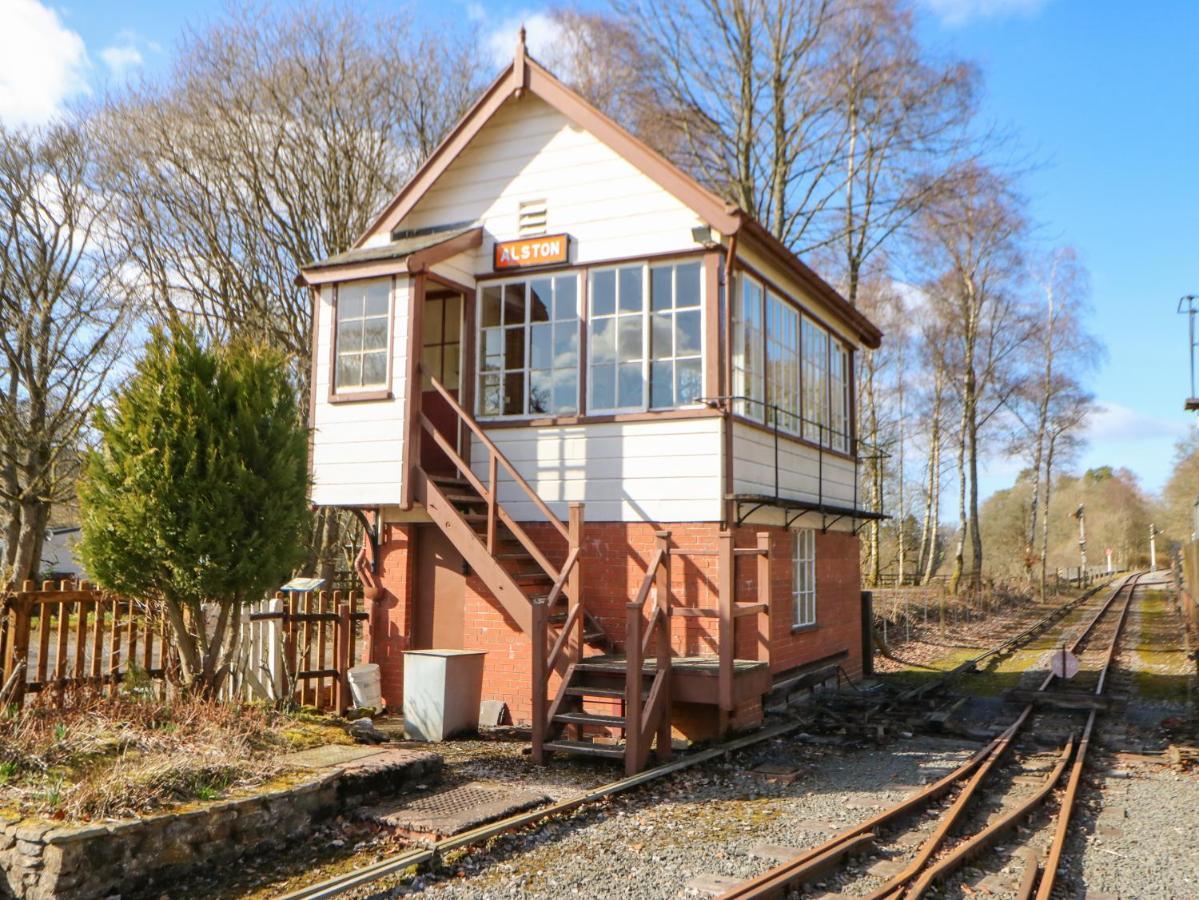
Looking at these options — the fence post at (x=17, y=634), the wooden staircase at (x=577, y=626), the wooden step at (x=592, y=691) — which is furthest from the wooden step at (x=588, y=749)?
the fence post at (x=17, y=634)

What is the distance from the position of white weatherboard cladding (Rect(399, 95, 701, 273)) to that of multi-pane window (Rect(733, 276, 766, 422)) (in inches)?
43.1

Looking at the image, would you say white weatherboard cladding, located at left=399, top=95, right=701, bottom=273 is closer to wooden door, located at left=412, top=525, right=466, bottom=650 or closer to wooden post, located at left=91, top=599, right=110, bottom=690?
wooden door, located at left=412, top=525, right=466, bottom=650

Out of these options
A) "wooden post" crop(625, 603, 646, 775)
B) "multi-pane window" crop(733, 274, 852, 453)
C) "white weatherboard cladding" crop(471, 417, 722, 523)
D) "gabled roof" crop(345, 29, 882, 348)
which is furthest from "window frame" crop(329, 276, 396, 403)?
"wooden post" crop(625, 603, 646, 775)

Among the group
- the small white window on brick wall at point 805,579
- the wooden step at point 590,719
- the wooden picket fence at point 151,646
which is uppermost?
the small white window on brick wall at point 805,579

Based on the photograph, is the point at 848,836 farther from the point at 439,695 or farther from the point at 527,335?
the point at 527,335

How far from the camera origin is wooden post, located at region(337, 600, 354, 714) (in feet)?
38.4

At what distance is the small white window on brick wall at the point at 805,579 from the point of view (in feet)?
42.7

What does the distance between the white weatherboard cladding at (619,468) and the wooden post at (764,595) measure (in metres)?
0.60

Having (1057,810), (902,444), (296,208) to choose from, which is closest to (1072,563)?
(902,444)

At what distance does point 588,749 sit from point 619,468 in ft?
11.4

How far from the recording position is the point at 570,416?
38.4 feet

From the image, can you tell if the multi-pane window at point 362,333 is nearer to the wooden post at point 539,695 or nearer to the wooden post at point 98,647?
the wooden post at point 98,647

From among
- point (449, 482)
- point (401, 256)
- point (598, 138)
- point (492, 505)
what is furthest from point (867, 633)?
point (401, 256)

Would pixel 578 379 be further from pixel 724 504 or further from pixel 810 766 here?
pixel 810 766
